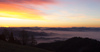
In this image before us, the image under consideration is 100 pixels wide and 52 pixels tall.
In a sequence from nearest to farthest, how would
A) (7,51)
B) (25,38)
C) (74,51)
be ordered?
(7,51)
(74,51)
(25,38)

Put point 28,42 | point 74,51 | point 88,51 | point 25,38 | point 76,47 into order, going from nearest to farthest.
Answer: point 88,51, point 74,51, point 76,47, point 25,38, point 28,42

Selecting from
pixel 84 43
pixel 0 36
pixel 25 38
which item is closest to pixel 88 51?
pixel 84 43

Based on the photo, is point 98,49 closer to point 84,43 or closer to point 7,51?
point 84,43

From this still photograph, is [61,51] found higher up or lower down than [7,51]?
lower down

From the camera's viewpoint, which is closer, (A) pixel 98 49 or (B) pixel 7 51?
(B) pixel 7 51

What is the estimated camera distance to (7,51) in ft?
90.3

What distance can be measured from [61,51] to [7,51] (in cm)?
3108

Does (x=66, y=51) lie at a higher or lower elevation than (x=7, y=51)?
lower

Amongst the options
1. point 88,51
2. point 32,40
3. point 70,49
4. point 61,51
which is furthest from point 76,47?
point 32,40

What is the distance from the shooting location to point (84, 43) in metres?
57.6

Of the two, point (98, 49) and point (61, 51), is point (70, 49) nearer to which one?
point (61, 51)

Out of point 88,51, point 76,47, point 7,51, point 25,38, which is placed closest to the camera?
point 7,51

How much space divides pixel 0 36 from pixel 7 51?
29.9 metres

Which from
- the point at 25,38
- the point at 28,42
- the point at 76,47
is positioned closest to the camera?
the point at 76,47
